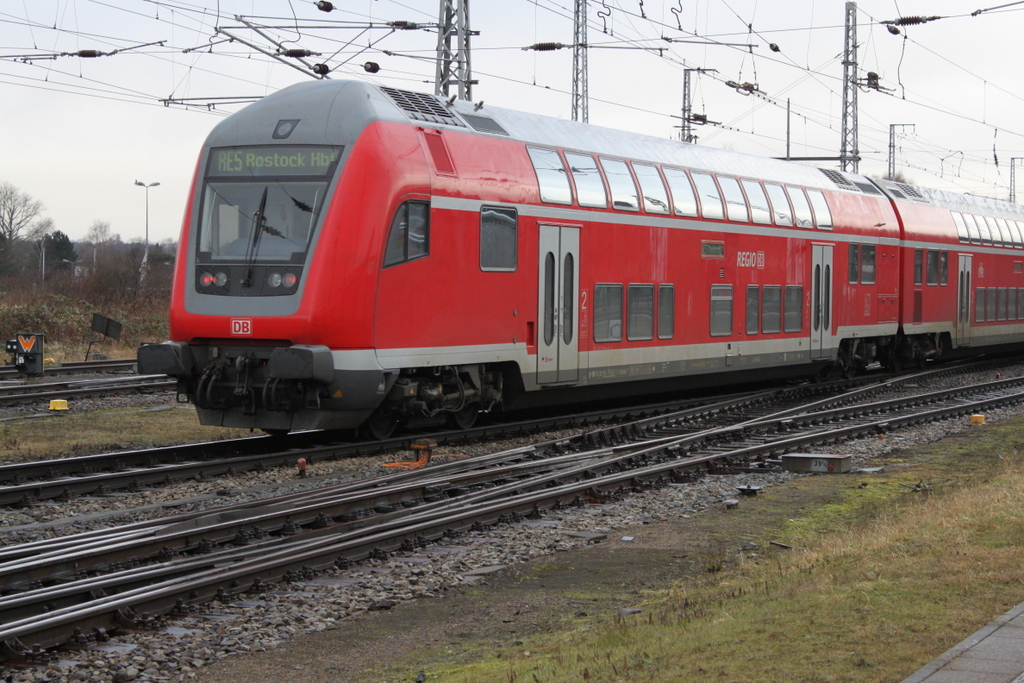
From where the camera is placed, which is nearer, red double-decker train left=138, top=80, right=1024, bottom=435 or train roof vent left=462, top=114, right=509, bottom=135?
red double-decker train left=138, top=80, right=1024, bottom=435

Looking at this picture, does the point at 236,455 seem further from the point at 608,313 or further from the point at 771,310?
the point at 771,310

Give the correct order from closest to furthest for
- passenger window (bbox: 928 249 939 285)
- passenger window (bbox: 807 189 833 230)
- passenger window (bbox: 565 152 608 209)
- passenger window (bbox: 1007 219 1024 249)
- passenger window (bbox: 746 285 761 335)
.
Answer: passenger window (bbox: 565 152 608 209)
passenger window (bbox: 746 285 761 335)
passenger window (bbox: 807 189 833 230)
passenger window (bbox: 928 249 939 285)
passenger window (bbox: 1007 219 1024 249)

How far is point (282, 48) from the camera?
19.9 m

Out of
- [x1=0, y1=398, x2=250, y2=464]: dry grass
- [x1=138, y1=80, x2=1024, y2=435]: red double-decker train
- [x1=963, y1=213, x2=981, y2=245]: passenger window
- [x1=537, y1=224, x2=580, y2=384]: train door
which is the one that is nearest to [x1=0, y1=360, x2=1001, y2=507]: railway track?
[x1=138, y1=80, x2=1024, y2=435]: red double-decker train

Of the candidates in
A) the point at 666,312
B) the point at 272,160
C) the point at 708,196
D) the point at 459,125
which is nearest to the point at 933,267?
the point at 708,196

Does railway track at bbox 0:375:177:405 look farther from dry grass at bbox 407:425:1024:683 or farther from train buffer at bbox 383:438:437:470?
dry grass at bbox 407:425:1024:683

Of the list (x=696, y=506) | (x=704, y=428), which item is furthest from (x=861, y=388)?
(x=696, y=506)

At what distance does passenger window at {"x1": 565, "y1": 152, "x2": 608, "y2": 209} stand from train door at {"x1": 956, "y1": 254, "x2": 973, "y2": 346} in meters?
14.8

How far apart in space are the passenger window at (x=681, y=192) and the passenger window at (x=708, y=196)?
24cm

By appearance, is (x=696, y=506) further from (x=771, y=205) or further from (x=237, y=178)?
(x=771, y=205)

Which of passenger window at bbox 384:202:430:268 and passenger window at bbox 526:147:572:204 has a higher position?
passenger window at bbox 526:147:572:204

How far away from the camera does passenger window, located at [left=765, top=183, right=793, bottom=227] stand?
811 inches

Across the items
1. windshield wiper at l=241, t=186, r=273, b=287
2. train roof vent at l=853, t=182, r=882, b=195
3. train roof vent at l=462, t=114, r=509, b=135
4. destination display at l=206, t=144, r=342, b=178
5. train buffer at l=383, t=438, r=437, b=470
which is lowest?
train buffer at l=383, t=438, r=437, b=470

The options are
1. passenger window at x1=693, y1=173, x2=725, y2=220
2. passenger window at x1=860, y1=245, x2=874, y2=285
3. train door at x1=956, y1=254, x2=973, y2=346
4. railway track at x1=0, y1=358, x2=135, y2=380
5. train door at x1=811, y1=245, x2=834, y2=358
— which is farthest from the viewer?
train door at x1=956, y1=254, x2=973, y2=346
